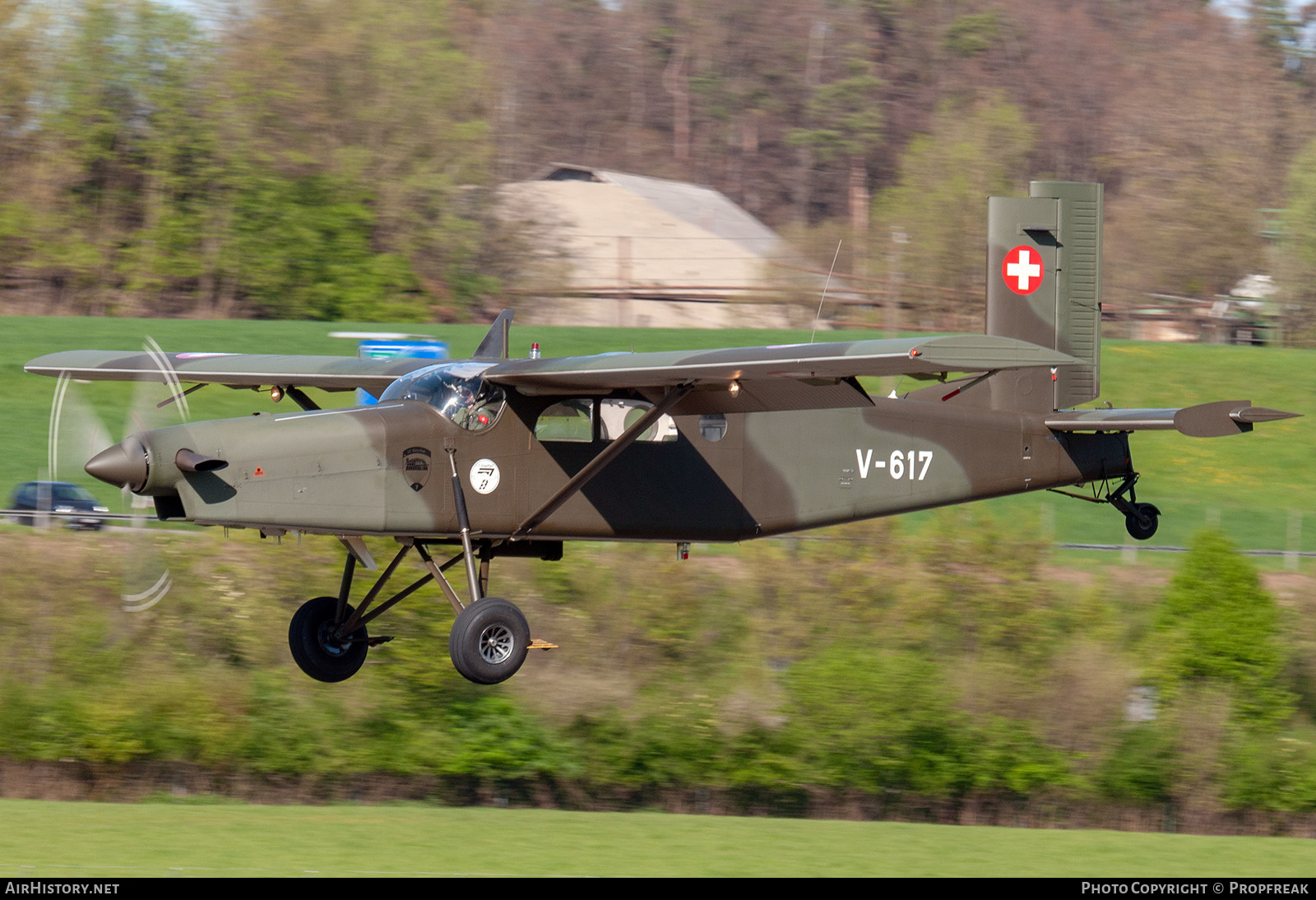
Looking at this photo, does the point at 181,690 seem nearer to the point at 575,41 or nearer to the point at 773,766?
the point at 773,766

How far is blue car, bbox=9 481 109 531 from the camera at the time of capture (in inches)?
1388

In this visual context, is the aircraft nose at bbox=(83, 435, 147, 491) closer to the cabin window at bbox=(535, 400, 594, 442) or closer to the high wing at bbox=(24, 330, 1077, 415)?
the high wing at bbox=(24, 330, 1077, 415)

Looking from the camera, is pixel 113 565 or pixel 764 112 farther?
pixel 764 112

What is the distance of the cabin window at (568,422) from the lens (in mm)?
13789

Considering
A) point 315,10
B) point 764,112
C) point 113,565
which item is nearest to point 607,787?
point 113,565

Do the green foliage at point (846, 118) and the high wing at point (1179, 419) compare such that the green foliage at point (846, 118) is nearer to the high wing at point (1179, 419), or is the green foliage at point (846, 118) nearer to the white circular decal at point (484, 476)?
the high wing at point (1179, 419)

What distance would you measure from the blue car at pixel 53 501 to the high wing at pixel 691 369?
19.3 m

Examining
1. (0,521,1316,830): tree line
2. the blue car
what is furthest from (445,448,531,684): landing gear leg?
(0,521,1316,830): tree line

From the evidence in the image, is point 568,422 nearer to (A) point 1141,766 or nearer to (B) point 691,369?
(B) point 691,369

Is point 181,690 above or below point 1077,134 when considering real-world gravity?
below

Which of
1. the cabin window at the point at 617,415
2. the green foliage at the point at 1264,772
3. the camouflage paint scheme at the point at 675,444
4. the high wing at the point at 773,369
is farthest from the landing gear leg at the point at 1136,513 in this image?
the green foliage at the point at 1264,772

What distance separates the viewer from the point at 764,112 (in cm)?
9062

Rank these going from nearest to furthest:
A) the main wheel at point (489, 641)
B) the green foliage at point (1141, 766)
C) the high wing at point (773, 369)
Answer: the high wing at point (773, 369) → the main wheel at point (489, 641) → the green foliage at point (1141, 766)

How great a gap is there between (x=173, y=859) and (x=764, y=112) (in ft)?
245
